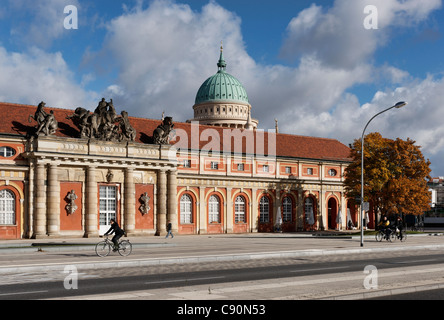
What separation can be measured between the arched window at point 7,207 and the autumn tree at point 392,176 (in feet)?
107

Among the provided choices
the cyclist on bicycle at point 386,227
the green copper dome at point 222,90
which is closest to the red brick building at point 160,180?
the cyclist on bicycle at point 386,227

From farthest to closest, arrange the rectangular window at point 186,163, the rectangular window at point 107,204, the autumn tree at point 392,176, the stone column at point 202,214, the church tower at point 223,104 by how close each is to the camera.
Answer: the church tower at point 223,104 < the stone column at point 202,214 < the rectangular window at point 186,163 < the autumn tree at point 392,176 < the rectangular window at point 107,204

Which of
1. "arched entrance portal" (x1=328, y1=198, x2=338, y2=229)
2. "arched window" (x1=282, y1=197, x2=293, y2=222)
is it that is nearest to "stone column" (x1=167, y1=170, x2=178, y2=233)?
"arched window" (x1=282, y1=197, x2=293, y2=222)

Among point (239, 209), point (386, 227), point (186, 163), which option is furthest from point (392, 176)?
point (186, 163)

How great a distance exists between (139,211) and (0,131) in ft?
46.7

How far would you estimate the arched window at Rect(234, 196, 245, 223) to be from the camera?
62.3m

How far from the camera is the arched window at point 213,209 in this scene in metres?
60.2

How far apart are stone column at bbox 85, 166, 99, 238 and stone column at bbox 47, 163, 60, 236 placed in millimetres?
2590

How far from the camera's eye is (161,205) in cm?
5359

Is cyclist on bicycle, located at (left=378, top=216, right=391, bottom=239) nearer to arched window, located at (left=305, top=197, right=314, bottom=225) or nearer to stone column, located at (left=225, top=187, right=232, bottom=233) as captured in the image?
stone column, located at (left=225, top=187, right=232, bottom=233)

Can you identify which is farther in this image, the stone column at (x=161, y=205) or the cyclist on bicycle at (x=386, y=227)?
the stone column at (x=161, y=205)

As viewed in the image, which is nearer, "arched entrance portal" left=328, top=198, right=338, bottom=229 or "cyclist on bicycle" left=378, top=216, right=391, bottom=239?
"cyclist on bicycle" left=378, top=216, right=391, bottom=239

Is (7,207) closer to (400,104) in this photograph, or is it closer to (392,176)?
(400,104)

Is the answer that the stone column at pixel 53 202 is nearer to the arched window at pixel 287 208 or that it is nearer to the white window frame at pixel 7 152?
the white window frame at pixel 7 152
